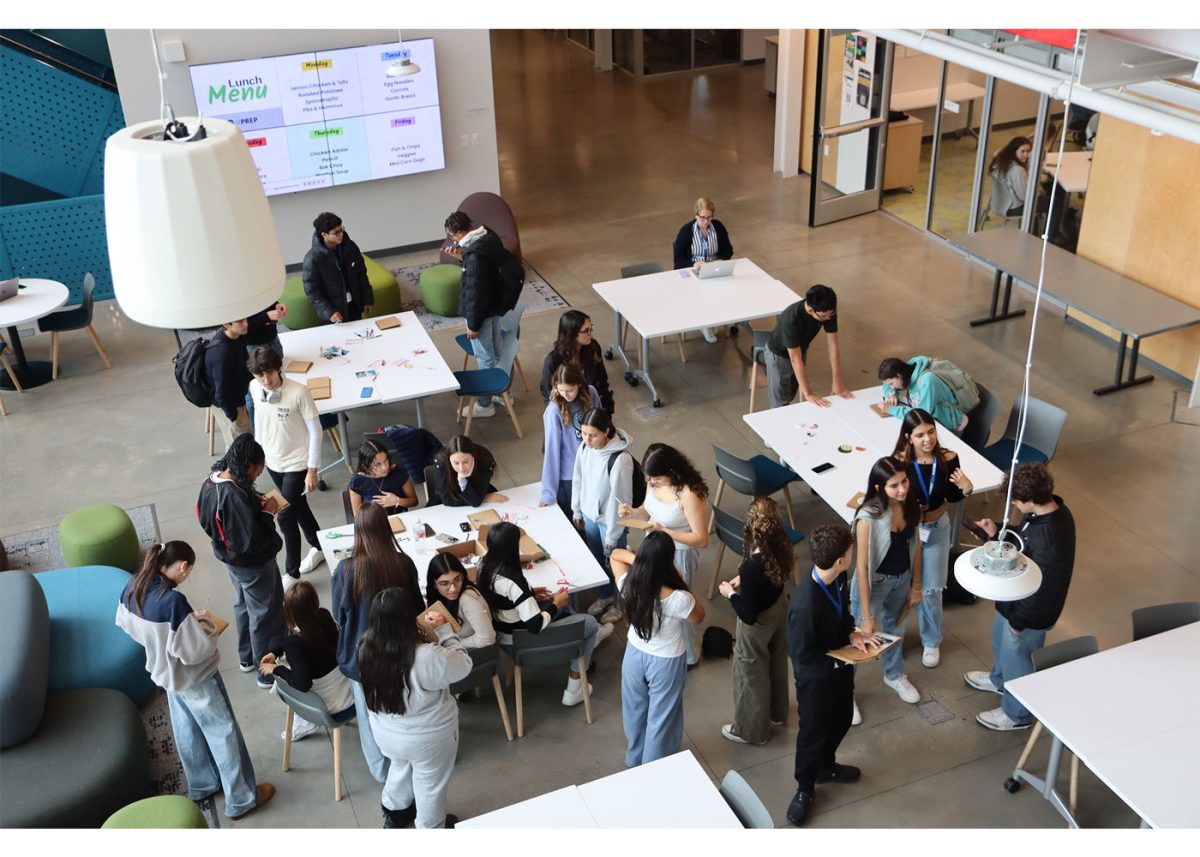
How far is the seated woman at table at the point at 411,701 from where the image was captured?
14.0 feet

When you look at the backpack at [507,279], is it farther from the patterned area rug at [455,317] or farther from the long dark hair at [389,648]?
the long dark hair at [389,648]

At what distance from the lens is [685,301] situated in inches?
339

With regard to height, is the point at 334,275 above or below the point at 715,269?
above

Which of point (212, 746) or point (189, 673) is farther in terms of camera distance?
point (212, 746)

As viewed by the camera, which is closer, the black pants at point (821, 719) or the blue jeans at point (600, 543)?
the black pants at point (821, 719)

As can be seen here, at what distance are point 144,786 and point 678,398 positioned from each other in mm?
4854

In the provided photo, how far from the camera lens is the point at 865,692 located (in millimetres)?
5914

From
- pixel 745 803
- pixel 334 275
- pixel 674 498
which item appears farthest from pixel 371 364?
pixel 745 803

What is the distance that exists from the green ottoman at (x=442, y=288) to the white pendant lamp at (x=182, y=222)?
8.08 meters

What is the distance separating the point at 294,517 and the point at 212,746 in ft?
6.06

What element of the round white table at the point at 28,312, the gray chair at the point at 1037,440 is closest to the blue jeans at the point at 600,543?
the gray chair at the point at 1037,440

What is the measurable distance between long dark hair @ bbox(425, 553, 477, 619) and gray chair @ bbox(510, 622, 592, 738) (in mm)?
438

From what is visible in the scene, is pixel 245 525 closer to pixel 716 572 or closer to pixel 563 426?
pixel 563 426
